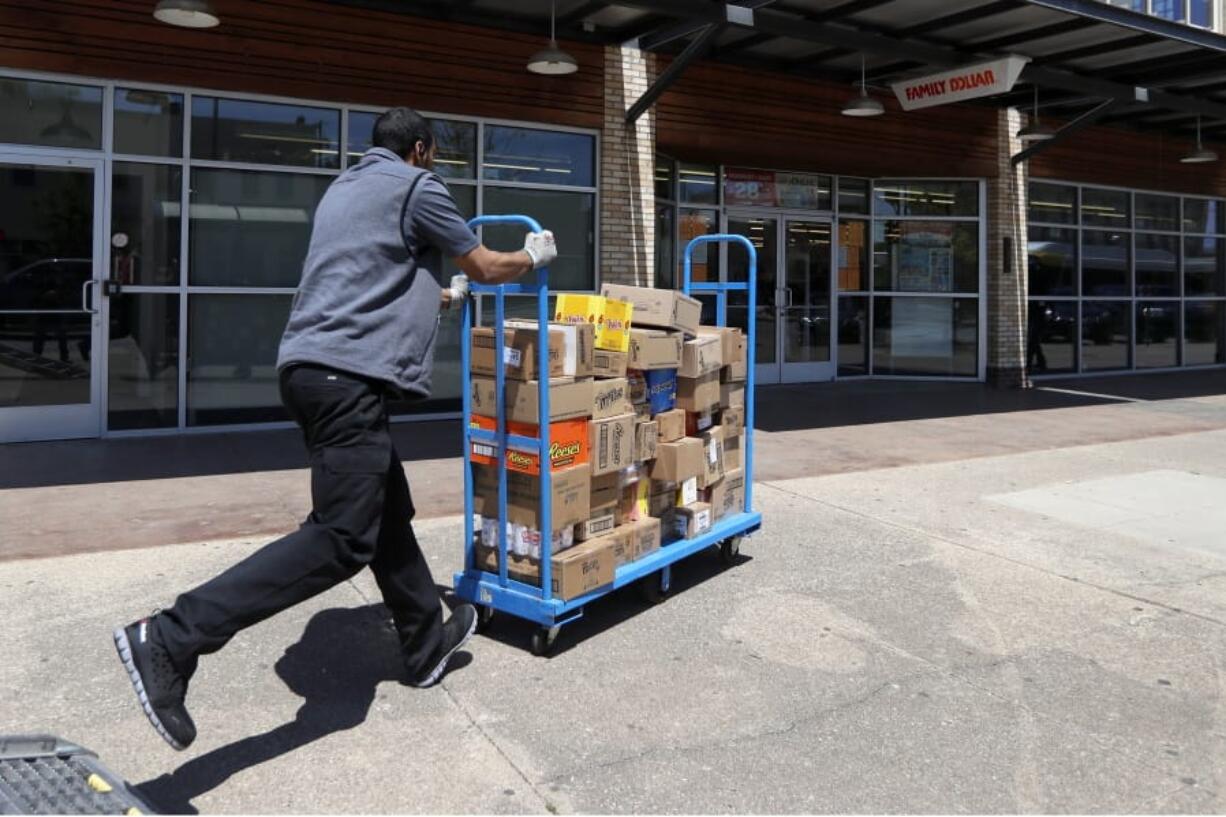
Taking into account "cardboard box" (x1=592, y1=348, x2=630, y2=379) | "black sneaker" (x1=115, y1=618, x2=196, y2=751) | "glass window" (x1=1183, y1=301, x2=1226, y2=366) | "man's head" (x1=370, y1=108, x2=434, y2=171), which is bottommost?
"black sneaker" (x1=115, y1=618, x2=196, y2=751)

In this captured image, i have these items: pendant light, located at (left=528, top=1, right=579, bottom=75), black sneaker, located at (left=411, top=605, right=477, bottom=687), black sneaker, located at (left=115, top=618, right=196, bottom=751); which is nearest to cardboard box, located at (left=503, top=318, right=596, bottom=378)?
black sneaker, located at (left=411, top=605, right=477, bottom=687)

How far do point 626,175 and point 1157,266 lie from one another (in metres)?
11.2

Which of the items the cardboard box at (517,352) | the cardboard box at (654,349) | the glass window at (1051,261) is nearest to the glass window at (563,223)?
the cardboard box at (654,349)

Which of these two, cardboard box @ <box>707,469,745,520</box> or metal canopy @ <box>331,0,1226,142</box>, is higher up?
metal canopy @ <box>331,0,1226,142</box>

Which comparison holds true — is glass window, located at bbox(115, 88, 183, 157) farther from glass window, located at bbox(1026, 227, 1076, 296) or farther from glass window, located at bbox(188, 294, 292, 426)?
glass window, located at bbox(1026, 227, 1076, 296)

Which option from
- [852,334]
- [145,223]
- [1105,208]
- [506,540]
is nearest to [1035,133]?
[852,334]

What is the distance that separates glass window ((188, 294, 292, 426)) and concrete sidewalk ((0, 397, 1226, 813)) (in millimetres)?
4100

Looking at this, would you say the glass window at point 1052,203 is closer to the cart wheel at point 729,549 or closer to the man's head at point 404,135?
the cart wheel at point 729,549

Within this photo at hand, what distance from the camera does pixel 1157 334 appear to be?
1739 cm

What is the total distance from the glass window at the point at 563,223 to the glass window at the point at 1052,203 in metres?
7.89

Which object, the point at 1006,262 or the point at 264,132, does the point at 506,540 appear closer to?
the point at 264,132

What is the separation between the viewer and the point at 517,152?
1048 cm

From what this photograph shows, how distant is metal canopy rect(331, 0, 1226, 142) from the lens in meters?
9.80

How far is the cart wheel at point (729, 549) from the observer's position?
5453 mm
